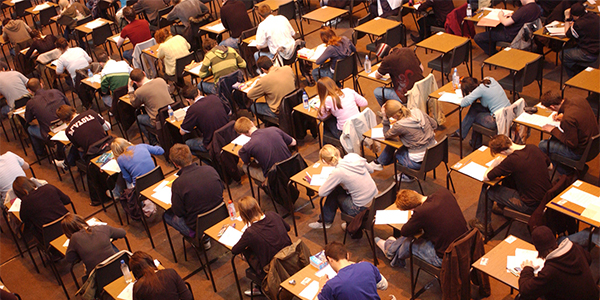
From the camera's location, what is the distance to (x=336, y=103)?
299 inches

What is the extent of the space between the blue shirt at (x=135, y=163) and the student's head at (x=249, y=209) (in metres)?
2.27

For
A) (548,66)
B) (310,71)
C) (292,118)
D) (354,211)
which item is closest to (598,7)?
(548,66)

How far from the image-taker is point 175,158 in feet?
21.2

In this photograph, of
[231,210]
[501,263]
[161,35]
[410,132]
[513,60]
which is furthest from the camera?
[161,35]

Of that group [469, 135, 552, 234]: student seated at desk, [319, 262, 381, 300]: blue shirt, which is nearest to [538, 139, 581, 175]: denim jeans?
[469, 135, 552, 234]: student seated at desk

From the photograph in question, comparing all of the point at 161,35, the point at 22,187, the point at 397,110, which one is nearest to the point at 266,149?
the point at 397,110

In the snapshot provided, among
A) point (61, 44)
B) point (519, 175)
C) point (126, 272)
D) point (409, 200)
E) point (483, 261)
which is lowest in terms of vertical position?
point (483, 261)

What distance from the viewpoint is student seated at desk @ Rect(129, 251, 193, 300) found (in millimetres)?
5078

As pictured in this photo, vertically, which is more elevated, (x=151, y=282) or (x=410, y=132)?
(x=410, y=132)

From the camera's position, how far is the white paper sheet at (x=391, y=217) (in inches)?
223

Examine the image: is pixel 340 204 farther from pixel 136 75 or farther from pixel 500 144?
pixel 136 75

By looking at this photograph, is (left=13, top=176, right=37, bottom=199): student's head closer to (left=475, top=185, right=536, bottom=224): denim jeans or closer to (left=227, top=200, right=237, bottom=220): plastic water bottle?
(left=227, top=200, right=237, bottom=220): plastic water bottle

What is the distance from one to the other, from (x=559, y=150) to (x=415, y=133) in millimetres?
1691

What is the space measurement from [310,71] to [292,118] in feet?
7.33
